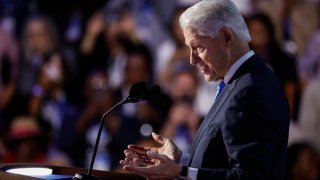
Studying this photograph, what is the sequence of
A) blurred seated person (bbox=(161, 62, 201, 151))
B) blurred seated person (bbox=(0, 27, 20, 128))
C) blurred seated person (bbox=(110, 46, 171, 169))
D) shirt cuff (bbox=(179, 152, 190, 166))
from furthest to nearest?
blurred seated person (bbox=(0, 27, 20, 128)) → blurred seated person (bbox=(110, 46, 171, 169)) → blurred seated person (bbox=(161, 62, 201, 151)) → shirt cuff (bbox=(179, 152, 190, 166))

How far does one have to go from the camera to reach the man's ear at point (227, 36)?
172 centimetres

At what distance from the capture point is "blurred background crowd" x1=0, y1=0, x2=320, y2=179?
168 inches

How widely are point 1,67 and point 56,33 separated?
0.55 metres

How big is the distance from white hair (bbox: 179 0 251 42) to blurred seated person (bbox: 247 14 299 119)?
2.56 m

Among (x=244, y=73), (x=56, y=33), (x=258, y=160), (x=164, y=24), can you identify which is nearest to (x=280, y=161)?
(x=258, y=160)

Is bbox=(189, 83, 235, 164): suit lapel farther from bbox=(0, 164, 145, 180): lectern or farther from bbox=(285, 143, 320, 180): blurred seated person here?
bbox=(285, 143, 320, 180): blurred seated person

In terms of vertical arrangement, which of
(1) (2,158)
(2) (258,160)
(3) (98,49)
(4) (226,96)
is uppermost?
(3) (98,49)

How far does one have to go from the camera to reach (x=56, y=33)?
5.50 metres

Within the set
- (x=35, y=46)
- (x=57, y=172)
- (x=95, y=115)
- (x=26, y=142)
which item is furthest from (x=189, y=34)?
(x=35, y=46)

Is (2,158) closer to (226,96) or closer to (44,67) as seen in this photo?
(44,67)

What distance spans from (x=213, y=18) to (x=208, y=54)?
0.09m

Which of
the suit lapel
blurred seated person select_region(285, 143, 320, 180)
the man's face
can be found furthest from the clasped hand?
blurred seated person select_region(285, 143, 320, 180)

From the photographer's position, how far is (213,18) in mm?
1694

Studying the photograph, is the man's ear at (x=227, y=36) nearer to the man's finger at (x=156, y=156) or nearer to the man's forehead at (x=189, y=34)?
the man's forehead at (x=189, y=34)
